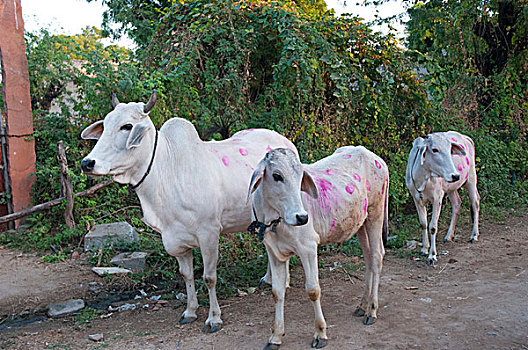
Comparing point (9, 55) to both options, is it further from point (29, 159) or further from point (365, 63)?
point (365, 63)

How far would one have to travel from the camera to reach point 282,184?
3043 millimetres

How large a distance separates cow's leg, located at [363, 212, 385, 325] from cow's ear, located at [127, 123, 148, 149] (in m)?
2.08

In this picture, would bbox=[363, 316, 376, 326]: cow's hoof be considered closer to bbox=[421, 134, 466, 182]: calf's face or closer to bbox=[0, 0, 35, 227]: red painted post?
bbox=[421, 134, 466, 182]: calf's face

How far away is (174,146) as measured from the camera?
4.03 metres

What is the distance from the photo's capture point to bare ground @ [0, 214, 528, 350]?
350 cm

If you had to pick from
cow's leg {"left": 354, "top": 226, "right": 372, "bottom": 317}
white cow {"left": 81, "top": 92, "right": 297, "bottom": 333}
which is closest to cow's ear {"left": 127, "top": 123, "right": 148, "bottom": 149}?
white cow {"left": 81, "top": 92, "right": 297, "bottom": 333}

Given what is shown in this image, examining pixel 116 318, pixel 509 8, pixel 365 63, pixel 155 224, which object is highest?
pixel 509 8

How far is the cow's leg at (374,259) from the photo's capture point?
379 cm

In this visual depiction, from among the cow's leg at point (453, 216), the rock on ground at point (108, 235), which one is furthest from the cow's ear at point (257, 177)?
the cow's leg at point (453, 216)

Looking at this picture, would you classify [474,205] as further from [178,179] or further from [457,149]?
[178,179]

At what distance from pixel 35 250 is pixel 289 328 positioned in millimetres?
3974

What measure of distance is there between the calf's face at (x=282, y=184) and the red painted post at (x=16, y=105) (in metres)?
5.03

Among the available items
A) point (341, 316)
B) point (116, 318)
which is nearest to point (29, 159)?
point (116, 318)

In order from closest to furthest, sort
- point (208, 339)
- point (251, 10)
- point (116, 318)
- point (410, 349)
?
point (410, 349), point (208, 339), point (116, 318), point (251, 10)
